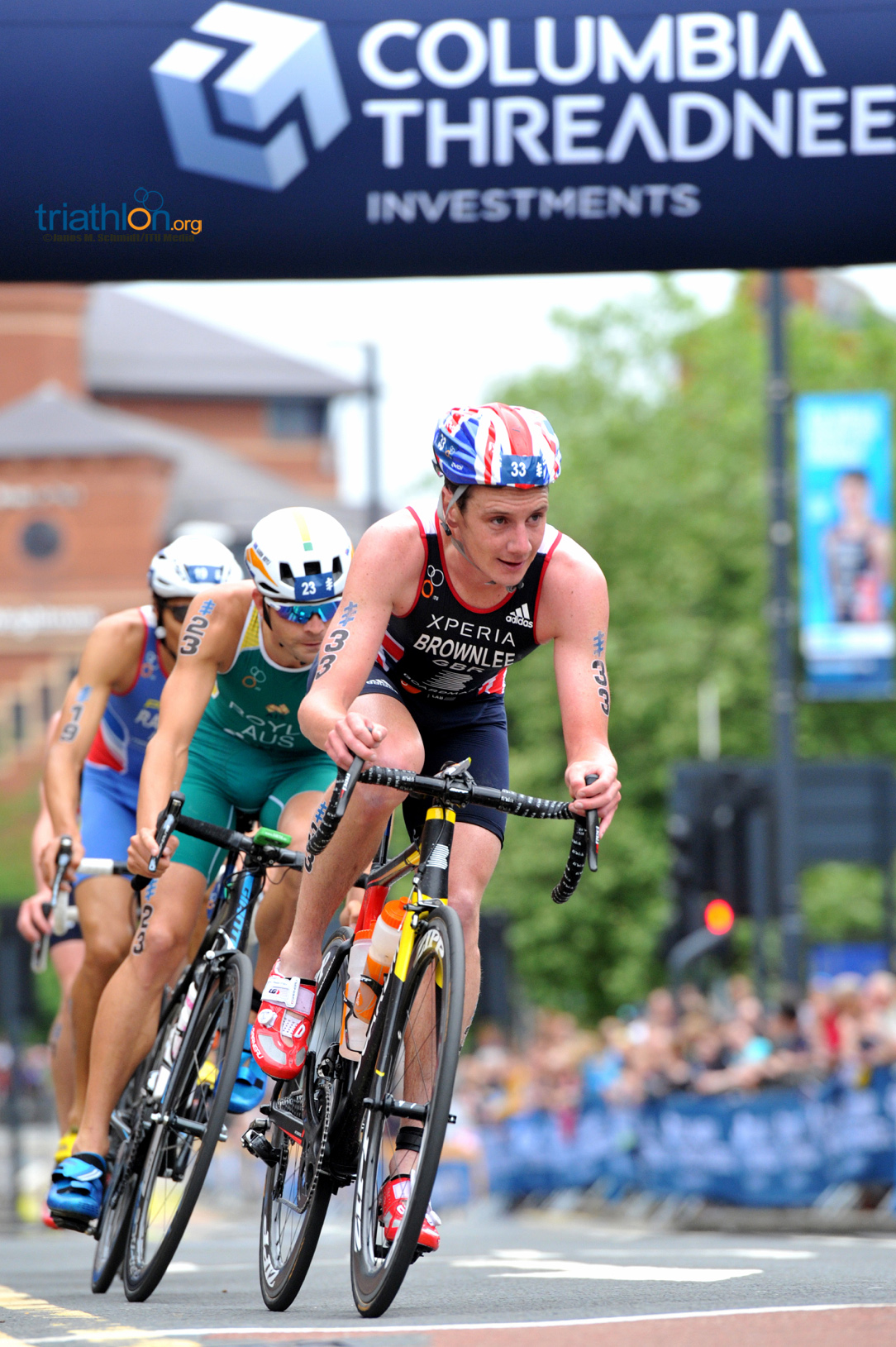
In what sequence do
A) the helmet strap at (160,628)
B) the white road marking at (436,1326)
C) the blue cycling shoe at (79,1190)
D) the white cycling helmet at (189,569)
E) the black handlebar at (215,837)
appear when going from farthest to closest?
the helmet strap at (160,628) → the white cycling helmet at (189,569) → the blue cycling shoe at (79,1190) → the black handlebar at (215,837) → the white road marking at (436,1326)

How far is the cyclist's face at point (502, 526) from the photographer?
574 cm

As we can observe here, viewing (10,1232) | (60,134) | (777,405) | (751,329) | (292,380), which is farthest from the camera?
(292,380)

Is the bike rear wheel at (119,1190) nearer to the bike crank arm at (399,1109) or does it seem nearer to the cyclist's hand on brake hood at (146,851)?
the cyclist's hand on brake hood at (146,851)

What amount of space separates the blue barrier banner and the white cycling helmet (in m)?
8.52

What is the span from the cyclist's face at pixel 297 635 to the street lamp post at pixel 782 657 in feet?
38.7

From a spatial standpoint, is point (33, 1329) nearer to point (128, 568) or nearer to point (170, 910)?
point (170, 910)

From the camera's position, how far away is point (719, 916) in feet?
63.6

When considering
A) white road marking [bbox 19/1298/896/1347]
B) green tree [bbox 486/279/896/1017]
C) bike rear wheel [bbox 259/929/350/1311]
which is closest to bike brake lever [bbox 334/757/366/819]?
bike rear wheel [bbox 259/929/350/1311]

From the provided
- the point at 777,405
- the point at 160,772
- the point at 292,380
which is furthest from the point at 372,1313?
the point at 292,380

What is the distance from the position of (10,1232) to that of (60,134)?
12.8m

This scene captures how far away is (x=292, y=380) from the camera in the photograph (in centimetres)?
9869

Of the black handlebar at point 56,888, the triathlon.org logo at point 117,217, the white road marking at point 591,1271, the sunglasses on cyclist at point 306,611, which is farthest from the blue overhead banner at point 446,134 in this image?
the white road marking at point 591,1271

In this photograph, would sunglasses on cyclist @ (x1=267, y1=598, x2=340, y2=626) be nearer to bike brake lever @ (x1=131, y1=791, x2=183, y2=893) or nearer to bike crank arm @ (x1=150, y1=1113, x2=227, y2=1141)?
bike brake lever @ (x1=131, y1=791, x2=183, y2=893)

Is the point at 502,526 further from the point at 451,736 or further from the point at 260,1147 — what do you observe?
the point at 260,1147
